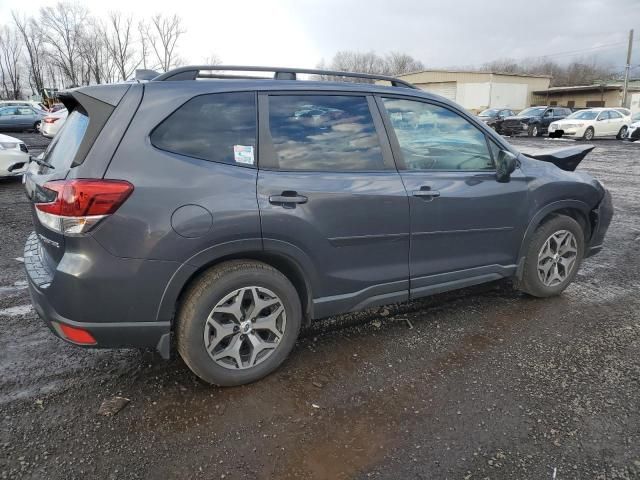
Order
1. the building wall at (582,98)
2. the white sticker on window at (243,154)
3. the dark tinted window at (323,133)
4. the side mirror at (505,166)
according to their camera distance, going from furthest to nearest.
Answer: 1. the building wall at (582,98)
2. the side mirror at (505,166)
3. the dark tinted window at (323,133)
4. the white sticker on window at (243,154)

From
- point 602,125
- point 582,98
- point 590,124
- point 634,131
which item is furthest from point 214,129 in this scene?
point 582,98

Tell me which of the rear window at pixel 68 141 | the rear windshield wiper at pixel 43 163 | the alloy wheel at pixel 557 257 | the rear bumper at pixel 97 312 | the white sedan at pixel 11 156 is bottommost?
the alloy wheel at pixel 557 257

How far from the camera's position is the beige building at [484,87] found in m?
50.0

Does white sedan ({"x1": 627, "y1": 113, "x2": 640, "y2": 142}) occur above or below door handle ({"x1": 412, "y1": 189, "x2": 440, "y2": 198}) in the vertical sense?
below

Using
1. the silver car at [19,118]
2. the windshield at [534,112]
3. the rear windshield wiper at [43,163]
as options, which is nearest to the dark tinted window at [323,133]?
the rear windshield wiper at [43,163]

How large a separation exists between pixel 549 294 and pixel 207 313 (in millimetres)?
3092

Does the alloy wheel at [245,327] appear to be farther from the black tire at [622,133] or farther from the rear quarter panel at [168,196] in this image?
the black tire at [622,133]

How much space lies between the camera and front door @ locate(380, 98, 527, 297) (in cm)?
327

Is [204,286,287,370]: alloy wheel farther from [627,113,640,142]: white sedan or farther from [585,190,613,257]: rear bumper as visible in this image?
[627,113,640,142]: white sedan

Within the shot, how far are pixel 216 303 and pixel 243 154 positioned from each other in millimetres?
872

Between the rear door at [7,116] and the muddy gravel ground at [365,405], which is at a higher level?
the rear door at [7,116]

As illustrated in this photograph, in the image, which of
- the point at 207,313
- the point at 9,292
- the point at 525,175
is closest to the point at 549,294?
the point at 525,175

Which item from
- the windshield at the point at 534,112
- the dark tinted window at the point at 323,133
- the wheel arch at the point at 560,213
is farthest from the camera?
the windshield at the point at 534,112

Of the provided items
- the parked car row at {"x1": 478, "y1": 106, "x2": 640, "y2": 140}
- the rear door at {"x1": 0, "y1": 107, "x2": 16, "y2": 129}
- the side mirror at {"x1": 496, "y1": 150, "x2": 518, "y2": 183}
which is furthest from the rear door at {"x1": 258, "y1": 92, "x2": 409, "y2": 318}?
the rear door at {"x1": 0, "y1": 107, "x2": 16, "y2": 129}
